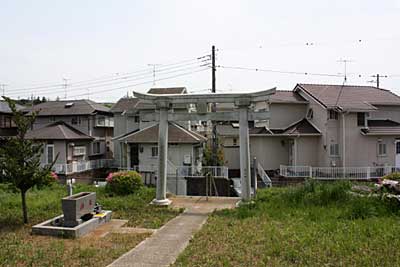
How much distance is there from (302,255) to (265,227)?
2.41 m

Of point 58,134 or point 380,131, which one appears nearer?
point 380,131

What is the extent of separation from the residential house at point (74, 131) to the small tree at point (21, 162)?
609 inches

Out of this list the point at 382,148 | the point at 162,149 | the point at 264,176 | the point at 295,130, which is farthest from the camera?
the point at 295,130

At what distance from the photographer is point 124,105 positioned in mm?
29359

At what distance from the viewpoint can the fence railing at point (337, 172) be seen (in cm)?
2158

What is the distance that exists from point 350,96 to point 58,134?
20875 mm

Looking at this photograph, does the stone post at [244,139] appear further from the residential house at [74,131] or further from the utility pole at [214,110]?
the residential house at [74,131]

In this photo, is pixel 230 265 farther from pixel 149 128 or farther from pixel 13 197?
pixel 149 128

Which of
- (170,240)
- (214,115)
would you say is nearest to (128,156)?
(214,115)

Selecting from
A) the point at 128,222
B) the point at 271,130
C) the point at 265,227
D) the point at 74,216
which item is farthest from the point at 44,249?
the point at 271,130

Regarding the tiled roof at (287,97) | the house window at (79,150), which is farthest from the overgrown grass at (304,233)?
the house window at (79,150)

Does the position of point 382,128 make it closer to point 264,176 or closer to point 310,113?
point 310,113

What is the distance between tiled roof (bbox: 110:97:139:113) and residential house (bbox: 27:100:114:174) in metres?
1.65

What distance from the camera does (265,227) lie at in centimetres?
916
